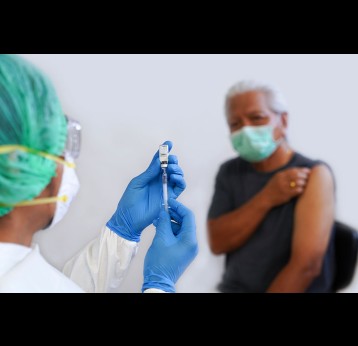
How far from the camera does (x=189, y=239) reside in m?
1.15

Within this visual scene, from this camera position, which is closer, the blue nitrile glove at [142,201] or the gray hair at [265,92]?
the blue nitrile glove at [142,201]

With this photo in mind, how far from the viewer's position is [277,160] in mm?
1694

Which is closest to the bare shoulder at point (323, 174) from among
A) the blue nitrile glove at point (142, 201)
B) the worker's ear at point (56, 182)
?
the blue nitrile glove at point (142, 201)

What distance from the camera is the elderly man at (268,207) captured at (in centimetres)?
164

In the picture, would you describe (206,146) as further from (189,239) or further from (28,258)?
(28,258)

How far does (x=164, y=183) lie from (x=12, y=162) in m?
0.45

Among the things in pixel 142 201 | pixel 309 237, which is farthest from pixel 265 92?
pixel 142 201

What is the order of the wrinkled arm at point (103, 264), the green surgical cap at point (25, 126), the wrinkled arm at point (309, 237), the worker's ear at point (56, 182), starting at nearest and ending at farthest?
the green surgical cap at point (25, 126)
the worker's ear at point (56, 182)
the wrinkled arm at point (103, 264)
the wrinkled arm at point (309, 237)

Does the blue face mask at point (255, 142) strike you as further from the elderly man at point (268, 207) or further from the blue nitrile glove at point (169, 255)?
the blue nitrile glove at point (169, 255)

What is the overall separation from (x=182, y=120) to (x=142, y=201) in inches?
21.5

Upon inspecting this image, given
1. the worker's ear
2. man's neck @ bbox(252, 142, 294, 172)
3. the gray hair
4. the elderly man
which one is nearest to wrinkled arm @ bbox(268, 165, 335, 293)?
the elderly man

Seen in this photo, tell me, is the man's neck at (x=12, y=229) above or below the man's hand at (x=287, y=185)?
below

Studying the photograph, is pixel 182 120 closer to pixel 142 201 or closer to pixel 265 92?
pixel 265 92

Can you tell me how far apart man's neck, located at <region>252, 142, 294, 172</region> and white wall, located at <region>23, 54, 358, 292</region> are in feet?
0.12
